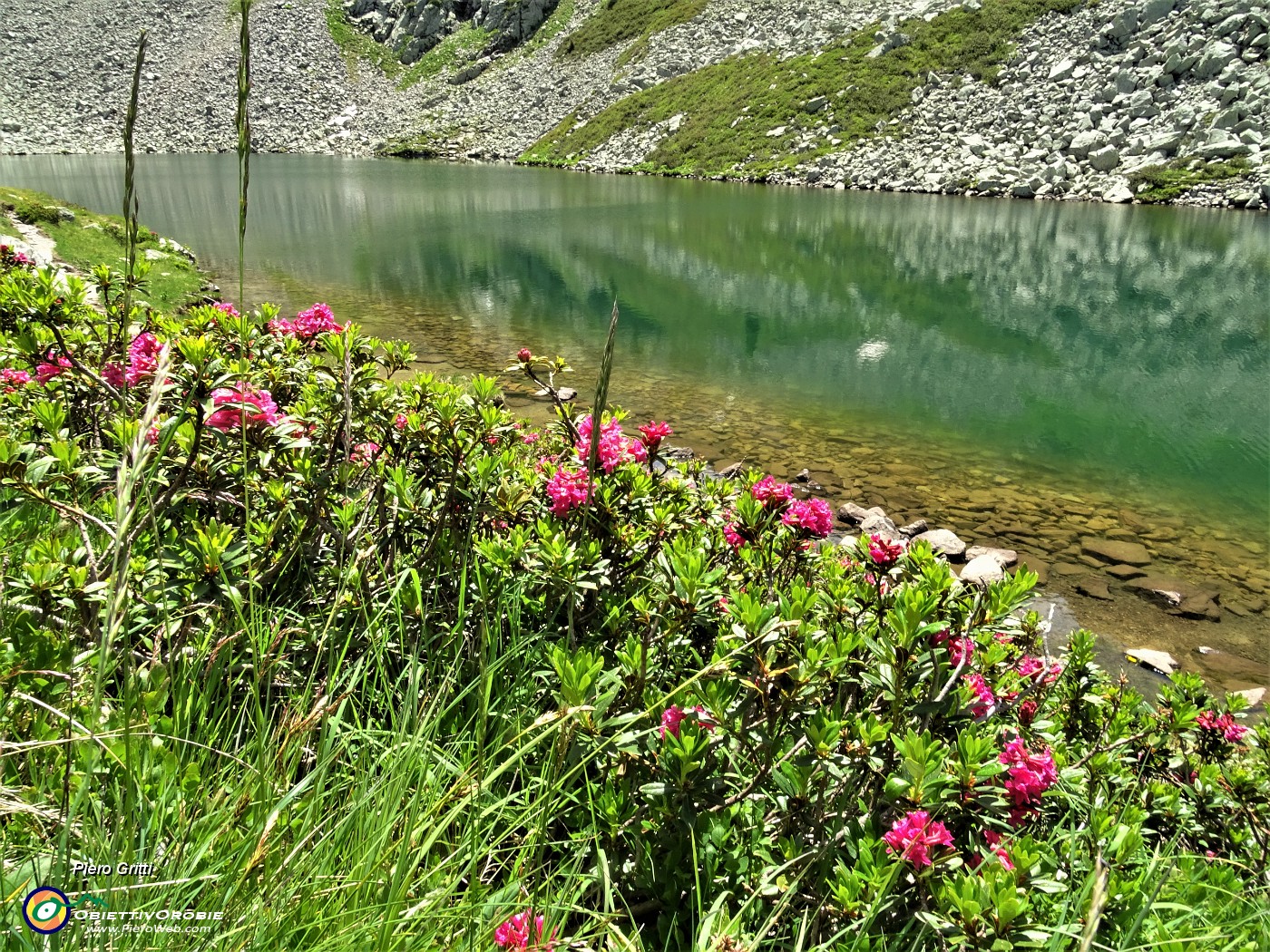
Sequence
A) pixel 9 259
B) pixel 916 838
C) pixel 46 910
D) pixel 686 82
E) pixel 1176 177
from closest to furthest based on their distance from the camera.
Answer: pixel 46 910 → pixel 916 838 → pixel 9 259 → pixel 1176 177 → pixel 686 82

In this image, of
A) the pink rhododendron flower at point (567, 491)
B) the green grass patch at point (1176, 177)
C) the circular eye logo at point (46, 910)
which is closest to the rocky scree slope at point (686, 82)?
the green grass patch at point (1176, 177)

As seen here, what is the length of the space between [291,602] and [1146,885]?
346 centimetres

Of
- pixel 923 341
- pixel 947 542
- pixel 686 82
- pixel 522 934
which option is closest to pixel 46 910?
pixel 522 934

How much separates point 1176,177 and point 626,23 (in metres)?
86.6

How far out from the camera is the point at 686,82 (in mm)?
91500

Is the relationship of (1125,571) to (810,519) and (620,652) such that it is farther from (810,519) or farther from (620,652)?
(620,652)

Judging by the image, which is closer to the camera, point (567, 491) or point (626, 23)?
point (567, 491)

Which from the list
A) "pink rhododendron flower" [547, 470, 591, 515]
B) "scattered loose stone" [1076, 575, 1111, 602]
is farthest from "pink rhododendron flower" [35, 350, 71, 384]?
"scattered loose stone" [1076, 575, 1111, 602]

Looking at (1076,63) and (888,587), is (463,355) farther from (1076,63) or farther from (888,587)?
(1076,63)

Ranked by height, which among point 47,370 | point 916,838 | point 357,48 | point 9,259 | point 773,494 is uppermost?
point 357,48

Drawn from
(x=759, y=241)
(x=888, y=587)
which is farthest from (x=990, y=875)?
(x=759, y=241)

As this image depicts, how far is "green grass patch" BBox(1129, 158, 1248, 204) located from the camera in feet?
171

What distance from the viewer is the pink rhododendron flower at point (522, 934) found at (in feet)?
6.10

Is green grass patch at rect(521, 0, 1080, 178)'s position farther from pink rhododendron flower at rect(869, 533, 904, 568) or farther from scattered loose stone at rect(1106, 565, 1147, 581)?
pink rhododendron flower at rect(869, 533, 904, 568)
